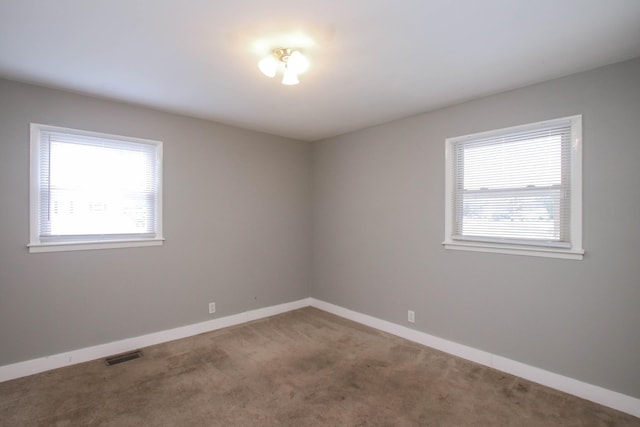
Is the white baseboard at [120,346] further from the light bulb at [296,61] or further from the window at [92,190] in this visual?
the light bulb at [296,61]

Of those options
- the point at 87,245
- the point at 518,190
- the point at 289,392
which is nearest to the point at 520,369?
the point at 518,190

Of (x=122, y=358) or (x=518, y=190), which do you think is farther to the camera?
(x=122, y=358)

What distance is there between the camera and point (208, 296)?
3.83 metres

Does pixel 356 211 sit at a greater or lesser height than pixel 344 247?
greater

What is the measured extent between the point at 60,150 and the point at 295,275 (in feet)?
10.1

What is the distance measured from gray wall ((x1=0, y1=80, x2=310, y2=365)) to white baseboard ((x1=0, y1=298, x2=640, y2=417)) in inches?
2.8

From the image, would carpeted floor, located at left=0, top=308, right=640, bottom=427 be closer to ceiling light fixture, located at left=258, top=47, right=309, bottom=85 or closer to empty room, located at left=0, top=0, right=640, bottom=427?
empty room, located at left=0, top=0, right=640, bottom=427

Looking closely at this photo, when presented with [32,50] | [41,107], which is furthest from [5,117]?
[32,50]

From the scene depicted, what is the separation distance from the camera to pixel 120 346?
10.5 feet

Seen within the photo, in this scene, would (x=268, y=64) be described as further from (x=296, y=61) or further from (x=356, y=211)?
(x=356, y=211)

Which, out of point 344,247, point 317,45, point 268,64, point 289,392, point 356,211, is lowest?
point 289,392

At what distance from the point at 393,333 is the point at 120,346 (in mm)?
2874

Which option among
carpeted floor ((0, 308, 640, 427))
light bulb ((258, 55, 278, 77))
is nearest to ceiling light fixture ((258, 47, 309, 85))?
light bulb ((258, 55, 278, 77))

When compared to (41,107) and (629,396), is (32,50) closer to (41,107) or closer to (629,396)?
(41,107)
